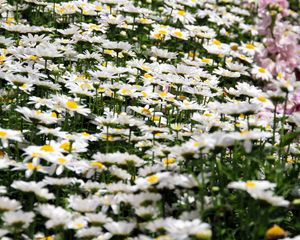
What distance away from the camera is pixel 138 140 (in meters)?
3.15

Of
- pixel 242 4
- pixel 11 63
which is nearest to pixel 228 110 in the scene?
pixel 11 63

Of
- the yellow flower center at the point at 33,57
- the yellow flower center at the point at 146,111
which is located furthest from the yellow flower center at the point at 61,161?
the yellow flower center at the point at 33,57

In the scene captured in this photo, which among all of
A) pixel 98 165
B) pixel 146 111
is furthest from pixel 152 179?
pixel 146 111

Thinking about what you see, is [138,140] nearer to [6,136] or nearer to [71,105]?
[71,105]

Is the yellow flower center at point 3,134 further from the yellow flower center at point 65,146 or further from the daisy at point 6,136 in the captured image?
the yellow flower center at point 65,146

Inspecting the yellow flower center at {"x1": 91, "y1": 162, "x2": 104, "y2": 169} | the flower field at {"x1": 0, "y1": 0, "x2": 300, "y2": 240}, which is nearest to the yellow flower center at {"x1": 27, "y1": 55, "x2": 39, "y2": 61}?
the flower field at {"x1": 0, "y1": 0, "x2": 300, "y2": 240}

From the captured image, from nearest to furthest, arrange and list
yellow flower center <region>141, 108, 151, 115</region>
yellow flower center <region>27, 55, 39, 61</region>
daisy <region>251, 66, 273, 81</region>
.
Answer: yellow flower center <region>141, 108, 151, 115</region>, yellow flower center <region>27, 55, 39, 61</region>, daisy <region>251, 66, 273, 81</region>

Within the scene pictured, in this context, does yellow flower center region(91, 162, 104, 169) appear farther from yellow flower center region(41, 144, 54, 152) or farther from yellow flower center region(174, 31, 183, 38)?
yellow flower center region(174, 31, 183, 38)

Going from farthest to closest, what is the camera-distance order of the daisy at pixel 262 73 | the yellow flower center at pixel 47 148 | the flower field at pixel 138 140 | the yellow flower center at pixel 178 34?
the yellow flower center at pixel 178 34 < the daisy at pixel 262 73 < the yellow flower center at pixel 47 148 < the flower field at pixel 138 140

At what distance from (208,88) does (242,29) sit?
2.91m

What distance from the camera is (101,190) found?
2682 mm

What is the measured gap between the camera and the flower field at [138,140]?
244 centimetres

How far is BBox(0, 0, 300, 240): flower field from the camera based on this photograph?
8.00 ft

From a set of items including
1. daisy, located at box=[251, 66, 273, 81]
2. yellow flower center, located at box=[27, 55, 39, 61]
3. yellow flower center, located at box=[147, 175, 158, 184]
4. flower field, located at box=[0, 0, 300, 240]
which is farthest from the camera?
daisy, located at box=[251, 66, 273, 81]
